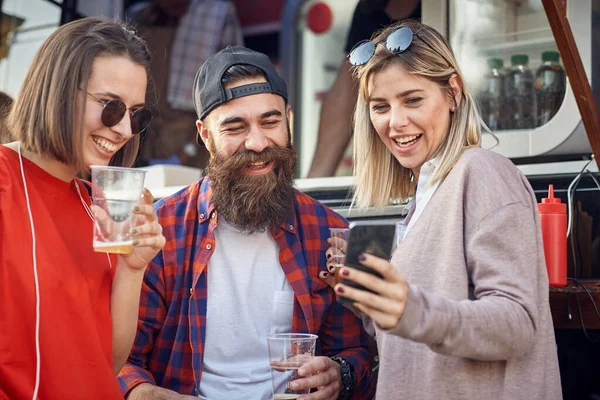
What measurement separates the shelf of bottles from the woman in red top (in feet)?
6.62

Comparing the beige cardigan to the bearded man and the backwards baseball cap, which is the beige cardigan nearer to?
the bearded man

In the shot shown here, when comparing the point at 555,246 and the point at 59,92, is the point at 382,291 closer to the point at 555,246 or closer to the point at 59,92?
the point at 555,246

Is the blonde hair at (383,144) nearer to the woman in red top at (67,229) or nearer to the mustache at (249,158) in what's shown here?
the mustache at (249,158)

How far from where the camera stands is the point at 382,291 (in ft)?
5.61

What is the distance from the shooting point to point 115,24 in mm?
2637

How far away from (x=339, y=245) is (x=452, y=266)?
70 cm

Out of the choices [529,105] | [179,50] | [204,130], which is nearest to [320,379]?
[204,130]

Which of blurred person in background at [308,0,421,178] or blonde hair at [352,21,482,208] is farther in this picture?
blurred person in background at [308,0,421,178]

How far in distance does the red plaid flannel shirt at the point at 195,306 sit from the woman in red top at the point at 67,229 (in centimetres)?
43

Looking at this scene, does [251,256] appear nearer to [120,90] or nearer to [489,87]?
[120,90]

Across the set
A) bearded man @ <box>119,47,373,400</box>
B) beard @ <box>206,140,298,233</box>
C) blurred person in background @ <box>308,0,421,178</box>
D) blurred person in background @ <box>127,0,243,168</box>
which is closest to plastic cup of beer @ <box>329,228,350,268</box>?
bearded man @ <box>119,47,373,400</box>

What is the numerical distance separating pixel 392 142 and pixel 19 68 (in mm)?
4441

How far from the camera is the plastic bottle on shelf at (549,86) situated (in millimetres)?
3611

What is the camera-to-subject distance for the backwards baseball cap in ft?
10.3
